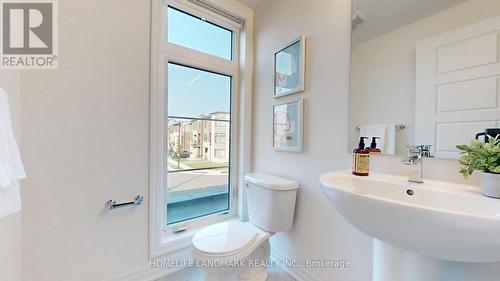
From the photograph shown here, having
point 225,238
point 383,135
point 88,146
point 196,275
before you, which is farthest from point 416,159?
point 88,146

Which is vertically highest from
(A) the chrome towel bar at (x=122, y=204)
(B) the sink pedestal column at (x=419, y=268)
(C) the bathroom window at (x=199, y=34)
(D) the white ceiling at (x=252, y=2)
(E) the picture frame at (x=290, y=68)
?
(D) the white ceiling at (x=252, y=2)

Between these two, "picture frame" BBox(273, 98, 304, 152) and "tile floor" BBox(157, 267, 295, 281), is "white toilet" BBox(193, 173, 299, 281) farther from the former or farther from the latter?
"picture frame" BBox(273, 98, 304, 152)

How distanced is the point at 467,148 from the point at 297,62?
3.49 ft

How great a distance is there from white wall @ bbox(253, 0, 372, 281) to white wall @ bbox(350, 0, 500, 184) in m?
0.09

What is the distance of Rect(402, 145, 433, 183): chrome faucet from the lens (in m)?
0.91

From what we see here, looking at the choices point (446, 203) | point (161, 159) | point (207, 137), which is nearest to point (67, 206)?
point (161, 159)

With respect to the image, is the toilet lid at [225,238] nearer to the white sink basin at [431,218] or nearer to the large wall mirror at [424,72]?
the white sink basin at [431,218]

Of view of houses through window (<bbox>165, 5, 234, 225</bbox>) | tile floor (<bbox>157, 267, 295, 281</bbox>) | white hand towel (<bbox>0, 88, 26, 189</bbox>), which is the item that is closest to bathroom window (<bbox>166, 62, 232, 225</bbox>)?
view of houses through window (<bbox>165, 5, 234, 225</bbox>)

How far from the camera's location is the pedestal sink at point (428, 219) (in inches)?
21.0

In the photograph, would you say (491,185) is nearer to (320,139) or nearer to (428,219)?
(428,219)

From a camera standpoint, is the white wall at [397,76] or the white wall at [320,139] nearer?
the white wall at [397,76]

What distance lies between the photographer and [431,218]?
56cm

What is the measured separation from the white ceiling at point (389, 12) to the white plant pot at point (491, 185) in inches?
28.4

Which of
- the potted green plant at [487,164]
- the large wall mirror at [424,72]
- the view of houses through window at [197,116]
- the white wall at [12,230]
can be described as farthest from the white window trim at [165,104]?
the potted green plant at [487,164]
